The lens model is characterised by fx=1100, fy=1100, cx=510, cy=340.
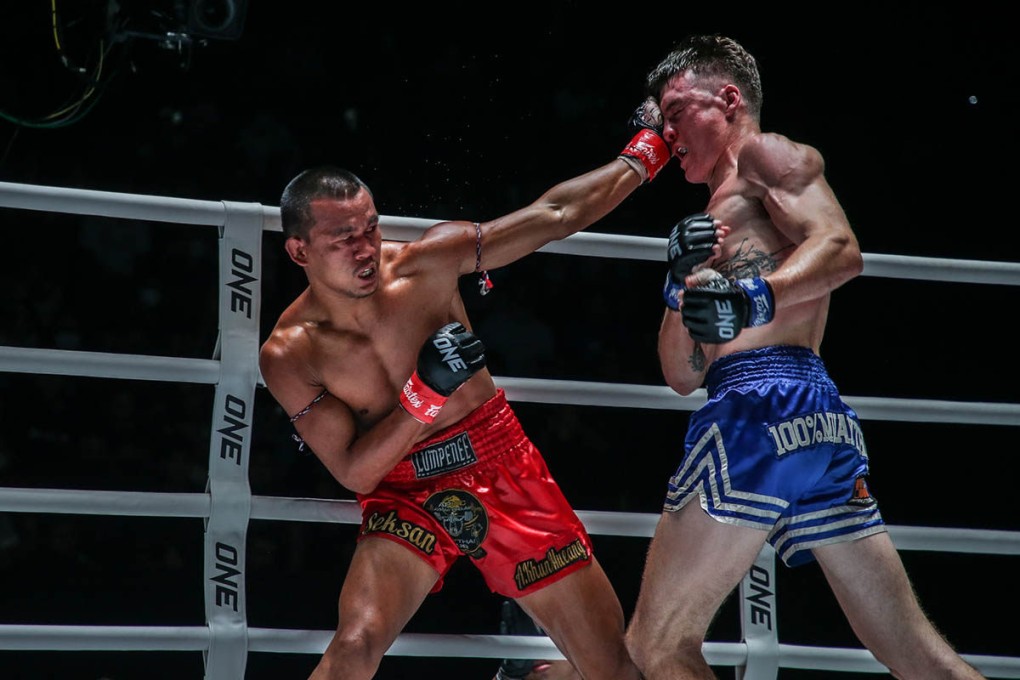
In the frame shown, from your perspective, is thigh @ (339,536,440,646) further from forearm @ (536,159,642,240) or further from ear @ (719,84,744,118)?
ear @ (719,84,744,118)

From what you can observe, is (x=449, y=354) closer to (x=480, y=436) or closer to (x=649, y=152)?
(x=480, y=436)

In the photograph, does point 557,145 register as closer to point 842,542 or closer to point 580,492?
point 580,492

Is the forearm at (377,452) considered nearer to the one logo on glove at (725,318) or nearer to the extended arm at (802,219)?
the one logo on glove at (725,318)

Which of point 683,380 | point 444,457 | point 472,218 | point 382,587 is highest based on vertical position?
point 472,218

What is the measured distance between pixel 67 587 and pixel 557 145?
9.52ft

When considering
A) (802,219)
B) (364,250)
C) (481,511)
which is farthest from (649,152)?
(481,511)

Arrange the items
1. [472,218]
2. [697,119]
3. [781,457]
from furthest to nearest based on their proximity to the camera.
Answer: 1. [472,218]
2. [697,119]
3. [781,457]

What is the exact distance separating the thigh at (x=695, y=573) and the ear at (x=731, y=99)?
0.90 m

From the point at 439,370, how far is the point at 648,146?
829mm

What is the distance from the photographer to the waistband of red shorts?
2.53 m

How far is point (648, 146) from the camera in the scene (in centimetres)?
273

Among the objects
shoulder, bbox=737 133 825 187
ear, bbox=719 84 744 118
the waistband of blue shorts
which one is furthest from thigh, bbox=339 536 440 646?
ear, bbox=719 84 744 118

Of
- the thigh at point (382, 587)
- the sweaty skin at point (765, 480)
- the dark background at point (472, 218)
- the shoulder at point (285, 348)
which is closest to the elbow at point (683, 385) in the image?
the sweaty skin at point (765, 480)

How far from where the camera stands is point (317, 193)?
2510mm
